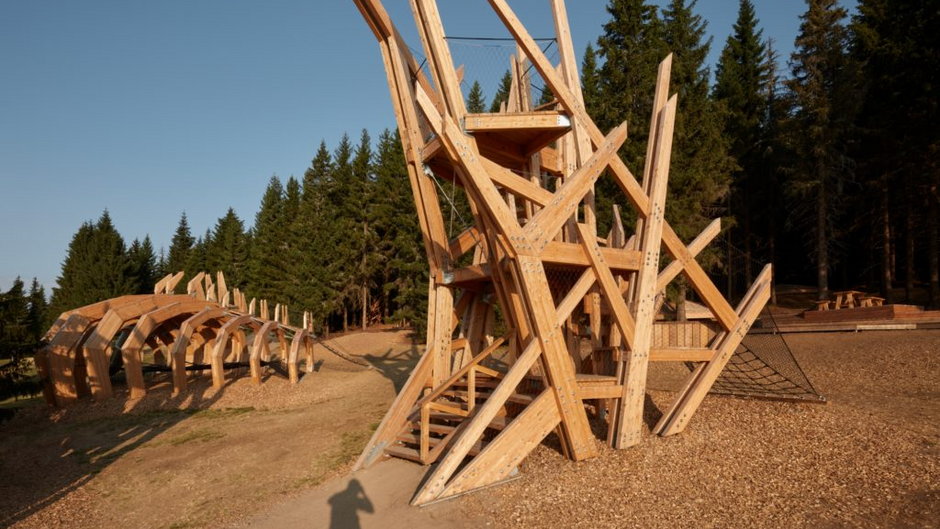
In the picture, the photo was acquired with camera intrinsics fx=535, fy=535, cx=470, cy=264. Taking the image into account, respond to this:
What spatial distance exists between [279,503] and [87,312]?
34.5ft

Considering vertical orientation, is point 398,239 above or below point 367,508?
above

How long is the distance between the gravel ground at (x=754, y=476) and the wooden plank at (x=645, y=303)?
1.18ft

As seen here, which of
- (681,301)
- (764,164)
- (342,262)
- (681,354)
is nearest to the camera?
(681,354)

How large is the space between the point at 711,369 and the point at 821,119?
75.8 ft

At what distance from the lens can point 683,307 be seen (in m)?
21.5

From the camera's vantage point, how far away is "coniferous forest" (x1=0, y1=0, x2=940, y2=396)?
21672 mm

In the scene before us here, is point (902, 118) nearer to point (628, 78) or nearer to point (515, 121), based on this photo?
point (628, 78)

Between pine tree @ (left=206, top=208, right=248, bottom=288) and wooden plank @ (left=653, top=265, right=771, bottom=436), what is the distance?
5606cm

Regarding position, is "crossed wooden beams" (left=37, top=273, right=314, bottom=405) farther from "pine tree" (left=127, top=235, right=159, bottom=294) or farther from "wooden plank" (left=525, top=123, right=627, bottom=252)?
"pine tree" (left=127, top=235, right=159, bottom=294)

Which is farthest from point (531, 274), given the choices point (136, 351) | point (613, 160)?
point (136, 351)

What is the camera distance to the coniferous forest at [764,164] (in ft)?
71.1

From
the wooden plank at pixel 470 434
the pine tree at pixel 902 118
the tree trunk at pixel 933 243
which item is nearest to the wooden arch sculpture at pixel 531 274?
the wooden plank at pixel 470 434

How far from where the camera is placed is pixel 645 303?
7.42m

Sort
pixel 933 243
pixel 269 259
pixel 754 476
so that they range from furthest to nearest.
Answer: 1. pixel 269 259
2. pixel 933 243
3. pixel 754 476
